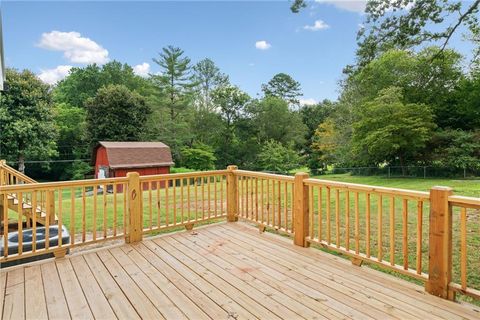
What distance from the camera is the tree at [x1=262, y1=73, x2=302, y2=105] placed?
30.8 meters

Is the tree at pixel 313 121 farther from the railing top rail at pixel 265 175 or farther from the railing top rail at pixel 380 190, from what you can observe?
the railing top rail at pixel 380 190

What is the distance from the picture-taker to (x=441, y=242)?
232 centimetres

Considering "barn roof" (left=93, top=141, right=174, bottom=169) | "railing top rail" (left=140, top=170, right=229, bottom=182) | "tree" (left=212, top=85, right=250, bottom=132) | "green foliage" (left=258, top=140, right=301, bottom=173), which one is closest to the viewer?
"railing top rail" (left=140, top=170, right=229, bottom=182)

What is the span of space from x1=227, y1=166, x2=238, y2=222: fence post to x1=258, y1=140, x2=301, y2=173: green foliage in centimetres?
1774

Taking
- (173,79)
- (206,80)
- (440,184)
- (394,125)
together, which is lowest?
(440,184)

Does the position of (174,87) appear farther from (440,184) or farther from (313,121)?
(440,184)

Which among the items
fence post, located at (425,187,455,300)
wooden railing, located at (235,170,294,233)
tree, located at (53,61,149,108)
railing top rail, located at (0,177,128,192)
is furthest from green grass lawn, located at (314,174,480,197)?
tree, located at (53,61,149,108)

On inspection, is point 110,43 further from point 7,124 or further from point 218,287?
point 218,287

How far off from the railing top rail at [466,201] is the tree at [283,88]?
2929 centimetres

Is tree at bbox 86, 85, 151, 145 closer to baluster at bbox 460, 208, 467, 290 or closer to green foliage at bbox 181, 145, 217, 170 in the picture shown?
green foliage at bbox 181, 145, 217, 170

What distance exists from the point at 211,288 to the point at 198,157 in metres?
19.3

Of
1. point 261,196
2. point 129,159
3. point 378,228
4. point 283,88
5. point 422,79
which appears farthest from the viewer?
point 283,88

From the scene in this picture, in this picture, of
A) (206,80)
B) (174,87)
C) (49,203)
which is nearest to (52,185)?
(49,203)

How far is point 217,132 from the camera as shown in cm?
2536
